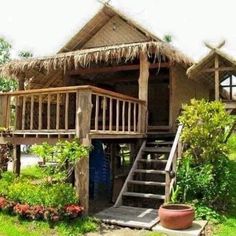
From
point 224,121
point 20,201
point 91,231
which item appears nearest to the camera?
point 91,231

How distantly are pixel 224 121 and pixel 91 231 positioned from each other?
424cm

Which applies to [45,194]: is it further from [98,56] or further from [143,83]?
[143,83]

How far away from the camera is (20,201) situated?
8.92 m

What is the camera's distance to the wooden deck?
27.2ft

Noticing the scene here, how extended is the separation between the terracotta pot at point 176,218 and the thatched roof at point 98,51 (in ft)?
14.6

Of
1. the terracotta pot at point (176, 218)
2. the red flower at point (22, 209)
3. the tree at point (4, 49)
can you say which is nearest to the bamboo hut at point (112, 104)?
the terracotta pot at point (176, 218)

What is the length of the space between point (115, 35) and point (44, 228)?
762 centimetres

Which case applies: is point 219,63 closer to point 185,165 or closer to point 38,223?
point 185,165

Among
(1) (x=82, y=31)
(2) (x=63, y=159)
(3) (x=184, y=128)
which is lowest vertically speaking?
(2) (x=63, y=159)

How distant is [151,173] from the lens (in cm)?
1046

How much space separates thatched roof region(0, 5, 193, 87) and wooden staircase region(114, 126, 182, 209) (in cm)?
231

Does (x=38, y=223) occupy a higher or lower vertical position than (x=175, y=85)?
lower

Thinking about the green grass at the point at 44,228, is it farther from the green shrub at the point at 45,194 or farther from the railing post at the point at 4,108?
the railing post at the point at 4,108

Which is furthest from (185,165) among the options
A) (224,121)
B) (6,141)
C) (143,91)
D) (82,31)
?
(82,31)
